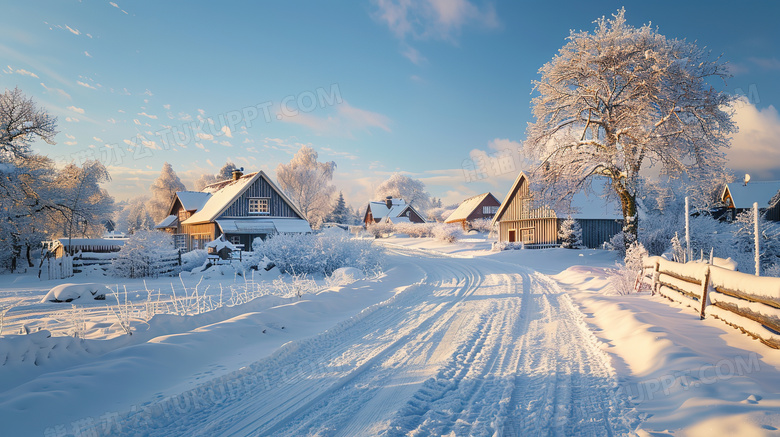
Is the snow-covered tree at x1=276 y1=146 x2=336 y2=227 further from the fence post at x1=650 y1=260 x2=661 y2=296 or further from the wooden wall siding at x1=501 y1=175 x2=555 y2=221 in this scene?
the fence post at x1=650 y1=260 x2=661 y2=296

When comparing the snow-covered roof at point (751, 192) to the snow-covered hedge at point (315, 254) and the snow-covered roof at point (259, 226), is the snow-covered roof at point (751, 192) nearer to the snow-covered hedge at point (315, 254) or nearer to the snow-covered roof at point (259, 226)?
the snow-covered hedge at point (315, 254)

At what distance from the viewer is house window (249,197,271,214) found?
95.2 feet

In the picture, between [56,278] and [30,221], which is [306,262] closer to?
[56,278]

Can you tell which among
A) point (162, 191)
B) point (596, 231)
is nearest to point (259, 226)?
point (596, 231)

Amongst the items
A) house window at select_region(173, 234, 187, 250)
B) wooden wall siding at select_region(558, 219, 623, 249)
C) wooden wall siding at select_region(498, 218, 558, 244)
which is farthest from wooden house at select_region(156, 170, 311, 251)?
wooden wall siding at select_region(558, 219, 623, 249)

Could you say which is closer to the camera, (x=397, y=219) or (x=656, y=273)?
(x=656, y=273)

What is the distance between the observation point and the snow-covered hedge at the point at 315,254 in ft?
58.0

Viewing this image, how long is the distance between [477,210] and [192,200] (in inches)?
1465

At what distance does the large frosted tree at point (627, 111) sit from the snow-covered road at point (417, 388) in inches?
455

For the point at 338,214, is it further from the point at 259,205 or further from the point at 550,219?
the point at 550,219

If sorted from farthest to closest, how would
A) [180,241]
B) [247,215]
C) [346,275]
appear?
[180,241] < [247,215] < [346,275]

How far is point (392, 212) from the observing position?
6425 centimetres

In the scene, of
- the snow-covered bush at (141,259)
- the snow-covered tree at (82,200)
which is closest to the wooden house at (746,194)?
the snow-covered bush at (141,259)

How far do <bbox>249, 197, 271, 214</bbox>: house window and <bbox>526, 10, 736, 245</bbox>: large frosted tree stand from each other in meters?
20.4
